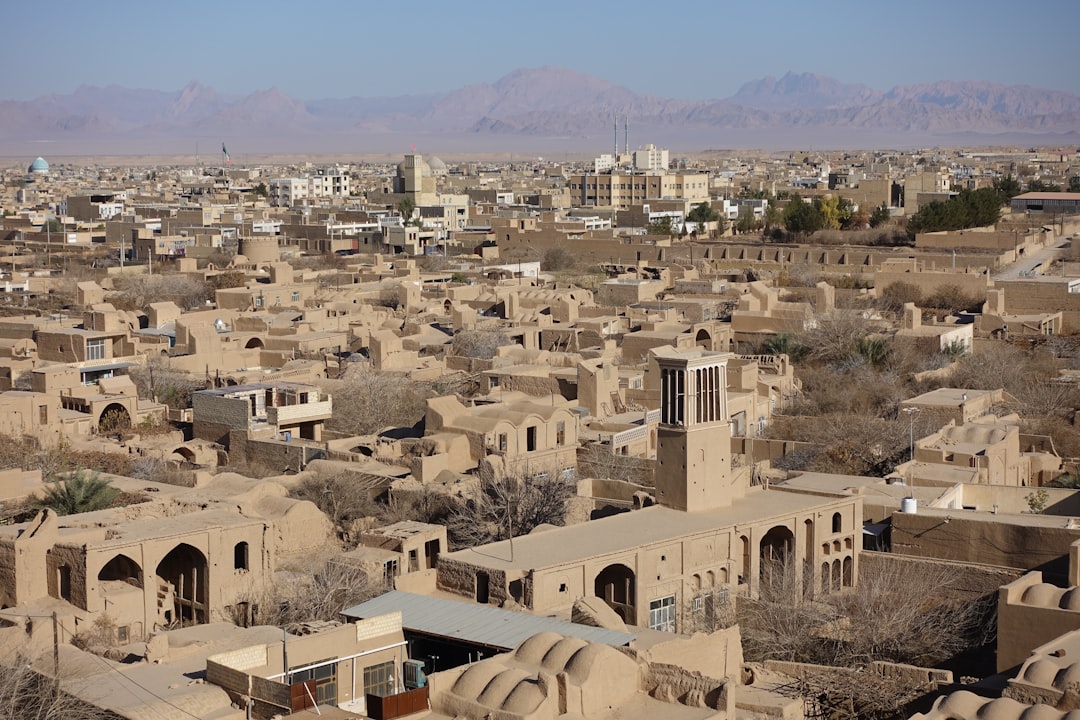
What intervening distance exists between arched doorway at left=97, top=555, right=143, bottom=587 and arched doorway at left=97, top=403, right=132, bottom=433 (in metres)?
9.75

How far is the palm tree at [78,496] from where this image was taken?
20.4m

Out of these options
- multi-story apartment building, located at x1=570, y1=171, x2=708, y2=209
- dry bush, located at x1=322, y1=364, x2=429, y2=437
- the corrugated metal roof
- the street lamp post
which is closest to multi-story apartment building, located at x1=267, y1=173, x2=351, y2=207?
multi-story apartment building, located at x1=570, y1=171, x2=708, y2=209

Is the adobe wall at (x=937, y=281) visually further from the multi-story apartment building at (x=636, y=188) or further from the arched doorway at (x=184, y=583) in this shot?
the multi-story apartment building at (x=636, y=188)

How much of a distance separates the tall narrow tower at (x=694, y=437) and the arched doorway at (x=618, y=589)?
208cm

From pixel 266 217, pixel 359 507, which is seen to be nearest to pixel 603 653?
pixel 359 507

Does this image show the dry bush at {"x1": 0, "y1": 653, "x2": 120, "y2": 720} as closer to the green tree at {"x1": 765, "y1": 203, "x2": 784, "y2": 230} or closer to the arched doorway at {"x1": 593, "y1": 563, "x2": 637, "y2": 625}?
the arched doorway at {"x1": 593, "y1": 563, "x2": 637, "y2": 625}

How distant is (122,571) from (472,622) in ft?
16.0

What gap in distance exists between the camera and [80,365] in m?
31.6

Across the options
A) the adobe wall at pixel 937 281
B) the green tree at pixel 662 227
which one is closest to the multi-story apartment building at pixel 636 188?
the green tree at pixel 662 227

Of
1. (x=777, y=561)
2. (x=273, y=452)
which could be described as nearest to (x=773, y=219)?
(x=273, y=452)

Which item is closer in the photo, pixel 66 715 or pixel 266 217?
pixel 66 715

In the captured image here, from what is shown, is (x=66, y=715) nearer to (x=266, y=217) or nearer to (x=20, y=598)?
(x=20, y=598)

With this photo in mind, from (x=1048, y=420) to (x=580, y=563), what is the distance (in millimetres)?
13292

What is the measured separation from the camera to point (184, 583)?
727 inches
